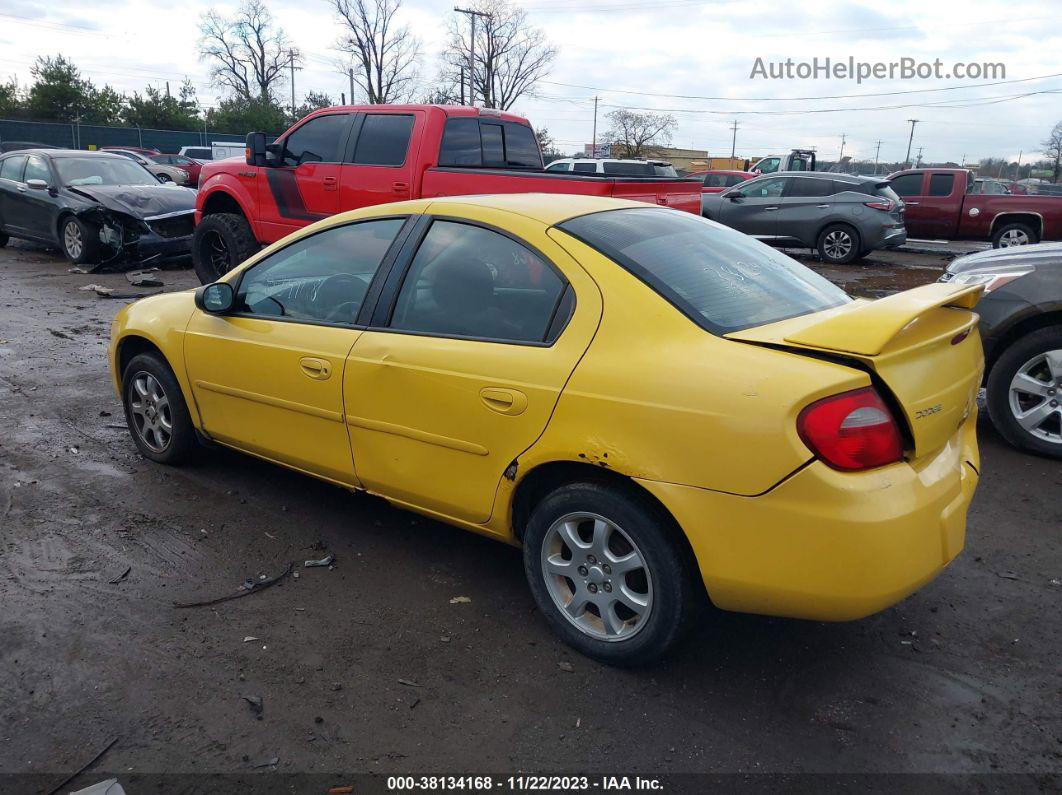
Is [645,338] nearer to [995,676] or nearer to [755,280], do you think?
[755,280]

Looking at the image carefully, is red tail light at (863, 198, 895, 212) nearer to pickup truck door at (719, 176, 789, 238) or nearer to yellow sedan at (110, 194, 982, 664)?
pickup truck door at (719, 176, 789, 238)

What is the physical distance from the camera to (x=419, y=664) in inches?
114

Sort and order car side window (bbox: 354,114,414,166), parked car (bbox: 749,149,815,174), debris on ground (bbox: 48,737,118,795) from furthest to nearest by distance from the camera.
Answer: parked car (bbox: 749,149,815,174), car side window (bbox: 354,114,414,166), debris on ground (bbox: 48,737,118,795)

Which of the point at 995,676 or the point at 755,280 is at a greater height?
the point at 755,280

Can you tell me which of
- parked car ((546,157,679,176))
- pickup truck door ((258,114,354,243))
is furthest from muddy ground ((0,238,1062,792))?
parked car ((546,157,679,176))

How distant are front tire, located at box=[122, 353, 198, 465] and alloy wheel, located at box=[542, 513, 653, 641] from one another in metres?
2.45

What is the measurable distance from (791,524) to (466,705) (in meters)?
1.21

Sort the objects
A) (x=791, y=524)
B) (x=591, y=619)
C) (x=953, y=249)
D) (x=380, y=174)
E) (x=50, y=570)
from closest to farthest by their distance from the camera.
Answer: (x=791, y=524) < (x=591, y=619) < (x=50, y=570) < (x=380, y=174) < (x=953, y=249)

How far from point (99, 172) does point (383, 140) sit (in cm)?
679

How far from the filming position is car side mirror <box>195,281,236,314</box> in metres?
3.95

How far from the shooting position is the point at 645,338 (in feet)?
8.82

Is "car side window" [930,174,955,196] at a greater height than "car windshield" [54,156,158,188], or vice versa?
"car side window" [930,174,955,196]

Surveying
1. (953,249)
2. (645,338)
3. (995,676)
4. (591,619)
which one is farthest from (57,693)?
(953,249)

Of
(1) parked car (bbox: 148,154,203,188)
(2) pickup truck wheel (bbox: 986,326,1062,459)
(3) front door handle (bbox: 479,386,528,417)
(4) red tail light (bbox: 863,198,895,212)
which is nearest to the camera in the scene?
(3) front door handle (bbox: 479,386,528,417)
